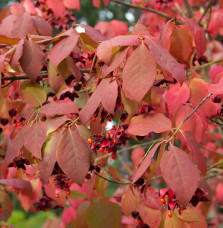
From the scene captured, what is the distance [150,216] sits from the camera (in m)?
1.19

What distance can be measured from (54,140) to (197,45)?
61 centimetres

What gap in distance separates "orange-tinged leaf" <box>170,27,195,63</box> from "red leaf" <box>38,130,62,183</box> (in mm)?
509

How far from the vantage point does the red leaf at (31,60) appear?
107 centimetres

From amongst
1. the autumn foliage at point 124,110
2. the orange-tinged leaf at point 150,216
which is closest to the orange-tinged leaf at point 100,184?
the autumn foliage at point 124,110

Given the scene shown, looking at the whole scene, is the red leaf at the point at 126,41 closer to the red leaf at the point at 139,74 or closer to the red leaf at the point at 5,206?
the red leaf at the point at 139,74

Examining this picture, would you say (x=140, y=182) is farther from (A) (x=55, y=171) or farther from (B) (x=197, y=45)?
(B) (x=197, y=45)

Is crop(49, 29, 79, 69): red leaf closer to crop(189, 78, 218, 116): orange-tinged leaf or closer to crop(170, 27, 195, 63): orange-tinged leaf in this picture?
crop(170, 27, 195, 63): orange-tinged leaf

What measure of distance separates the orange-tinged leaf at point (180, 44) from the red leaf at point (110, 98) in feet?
1.16

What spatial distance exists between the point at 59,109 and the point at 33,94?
0.62 ft

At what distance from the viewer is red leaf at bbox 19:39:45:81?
3.52ft

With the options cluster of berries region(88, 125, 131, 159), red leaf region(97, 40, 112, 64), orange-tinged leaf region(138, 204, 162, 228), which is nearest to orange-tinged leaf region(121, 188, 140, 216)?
orange-tinged leaf region(138, 204, 162, 228)

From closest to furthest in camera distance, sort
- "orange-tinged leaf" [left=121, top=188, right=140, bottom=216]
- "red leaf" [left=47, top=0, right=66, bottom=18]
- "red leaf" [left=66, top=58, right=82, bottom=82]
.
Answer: "red leaf" [left=66, top=58, right=82, bottom=82]
"orange-tinged leaf" [left=121, top=188, right=140, bottom=216]
"red leaf" [left=47, top=0, right=66, bottom=18]

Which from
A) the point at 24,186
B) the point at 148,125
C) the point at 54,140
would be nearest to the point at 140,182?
the point at 148,125

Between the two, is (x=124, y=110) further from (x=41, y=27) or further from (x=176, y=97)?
(x=41, y=27)
